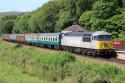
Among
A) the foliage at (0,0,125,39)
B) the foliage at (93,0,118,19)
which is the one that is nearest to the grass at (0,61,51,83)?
the foliage at (0,0,125,39)

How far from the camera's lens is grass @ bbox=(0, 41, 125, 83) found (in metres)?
25.4

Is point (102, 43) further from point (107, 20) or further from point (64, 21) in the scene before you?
point (64, 21)

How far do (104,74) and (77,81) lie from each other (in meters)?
1.94

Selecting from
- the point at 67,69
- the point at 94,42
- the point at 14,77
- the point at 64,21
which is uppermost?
the point at 64,21

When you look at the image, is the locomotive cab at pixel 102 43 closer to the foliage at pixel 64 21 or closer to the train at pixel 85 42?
the train at pixel 85 42

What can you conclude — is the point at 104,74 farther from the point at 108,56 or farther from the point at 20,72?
the point at 108,56

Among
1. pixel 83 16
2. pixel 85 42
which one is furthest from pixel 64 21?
pixel 85 42

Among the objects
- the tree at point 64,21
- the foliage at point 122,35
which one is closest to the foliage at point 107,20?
the foliage at point 122,35

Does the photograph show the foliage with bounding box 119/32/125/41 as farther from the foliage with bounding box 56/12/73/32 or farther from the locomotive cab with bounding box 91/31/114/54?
the foliage with bounding box 56/12/73/32

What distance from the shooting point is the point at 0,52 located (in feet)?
191

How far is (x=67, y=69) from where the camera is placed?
30609 mm

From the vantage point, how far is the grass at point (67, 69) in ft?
83.5

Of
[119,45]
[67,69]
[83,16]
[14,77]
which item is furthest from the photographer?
[83,16]

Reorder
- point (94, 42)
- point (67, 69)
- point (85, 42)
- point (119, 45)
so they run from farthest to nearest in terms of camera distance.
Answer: point (119, 45) < point (85, 42) < point (94, 42) < point (67, 69)
